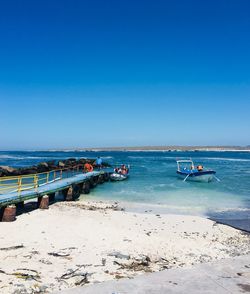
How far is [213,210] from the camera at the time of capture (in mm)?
19188

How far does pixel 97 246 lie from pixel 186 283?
361 cm

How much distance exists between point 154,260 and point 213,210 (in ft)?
33.8

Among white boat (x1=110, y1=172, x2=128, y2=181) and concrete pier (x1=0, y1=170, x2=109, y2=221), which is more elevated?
concrete pier (x1=0, y1=170, x2=109, y2=221)

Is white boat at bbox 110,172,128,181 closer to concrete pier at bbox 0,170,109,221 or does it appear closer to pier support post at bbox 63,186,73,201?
concrete pier at bbox 0,170,109,221

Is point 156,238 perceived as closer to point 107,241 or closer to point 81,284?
point 107,241

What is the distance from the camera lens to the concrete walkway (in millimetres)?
7492

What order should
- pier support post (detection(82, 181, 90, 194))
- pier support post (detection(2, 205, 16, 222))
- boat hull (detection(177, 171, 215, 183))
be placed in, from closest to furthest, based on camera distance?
pier support post (detection(2, 205, 16, 222)) < pier support post (detection(82, 181, 90, 194)) < boat hull (detection(177, 171, 215, 183))

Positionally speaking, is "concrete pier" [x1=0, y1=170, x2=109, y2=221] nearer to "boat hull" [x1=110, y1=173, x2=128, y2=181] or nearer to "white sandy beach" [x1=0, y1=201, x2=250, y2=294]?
"white sandy beach" [x1=0, y1=201, x2=250, y2=294]

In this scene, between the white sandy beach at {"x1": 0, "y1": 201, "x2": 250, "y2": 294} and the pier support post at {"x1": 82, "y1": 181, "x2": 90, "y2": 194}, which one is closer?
the white sandy beach at {"x1": 0, "y1": 201, "x2": 250, "y2": 294}

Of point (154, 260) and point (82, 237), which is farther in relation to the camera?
point (82, 237)

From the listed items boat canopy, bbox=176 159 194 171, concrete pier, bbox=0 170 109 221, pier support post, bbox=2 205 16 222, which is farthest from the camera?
boat canopy, bbox=176 159 194 171

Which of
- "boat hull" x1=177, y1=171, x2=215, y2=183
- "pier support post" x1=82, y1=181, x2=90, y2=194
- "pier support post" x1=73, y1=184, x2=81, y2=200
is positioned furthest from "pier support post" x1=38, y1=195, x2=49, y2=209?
"boat hull" x1=177, y1=171, x2=215, y2=183

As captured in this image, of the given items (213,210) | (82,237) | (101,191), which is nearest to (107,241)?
(82,237)

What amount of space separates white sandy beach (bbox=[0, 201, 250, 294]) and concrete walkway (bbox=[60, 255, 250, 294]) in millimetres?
409
